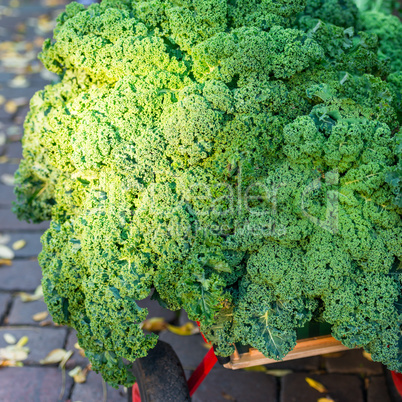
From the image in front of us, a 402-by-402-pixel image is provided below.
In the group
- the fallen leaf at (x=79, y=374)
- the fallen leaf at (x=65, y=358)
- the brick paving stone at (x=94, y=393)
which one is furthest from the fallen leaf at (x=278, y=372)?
the fallen leaf at (x=65, y=358)

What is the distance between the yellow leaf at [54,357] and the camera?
2520 mm

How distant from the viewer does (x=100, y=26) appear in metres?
1.97

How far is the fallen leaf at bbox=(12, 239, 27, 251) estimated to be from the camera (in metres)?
3.21

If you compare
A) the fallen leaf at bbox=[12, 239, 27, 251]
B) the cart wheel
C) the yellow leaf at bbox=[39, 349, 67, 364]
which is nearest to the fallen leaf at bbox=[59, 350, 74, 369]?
the yellow leaf at bbox=[39, 349, 67, 364]

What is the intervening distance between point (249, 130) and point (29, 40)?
4817mm

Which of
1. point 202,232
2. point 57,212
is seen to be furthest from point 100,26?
point 202,232

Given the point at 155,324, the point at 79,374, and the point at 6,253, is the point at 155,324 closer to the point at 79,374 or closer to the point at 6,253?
the point at 79,374

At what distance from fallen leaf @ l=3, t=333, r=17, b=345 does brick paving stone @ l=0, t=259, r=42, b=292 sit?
1.13ft

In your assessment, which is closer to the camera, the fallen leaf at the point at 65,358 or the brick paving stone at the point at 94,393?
the brick paving stone at the point at 94,393

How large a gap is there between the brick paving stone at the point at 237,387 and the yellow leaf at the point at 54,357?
77cm

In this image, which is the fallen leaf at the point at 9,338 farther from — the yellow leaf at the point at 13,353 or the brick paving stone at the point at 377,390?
the brick paving stone at the point at 377,390

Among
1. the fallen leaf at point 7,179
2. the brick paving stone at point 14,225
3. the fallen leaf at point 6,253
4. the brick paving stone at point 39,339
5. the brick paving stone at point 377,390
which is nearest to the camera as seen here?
the brick paving stone at point 377,390

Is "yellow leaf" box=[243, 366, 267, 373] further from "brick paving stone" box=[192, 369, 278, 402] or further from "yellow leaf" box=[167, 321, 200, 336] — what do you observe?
"yellow leaf" box=[167, 321, 200, 336]

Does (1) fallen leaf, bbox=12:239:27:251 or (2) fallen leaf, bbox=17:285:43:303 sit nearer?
(2) fallen leaf, bbox=17:285:43:303
